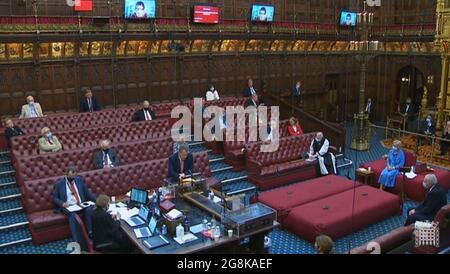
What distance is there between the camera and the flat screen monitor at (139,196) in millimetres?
6961

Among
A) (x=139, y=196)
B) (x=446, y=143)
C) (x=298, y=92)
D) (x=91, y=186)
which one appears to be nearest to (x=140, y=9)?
(x=91, y=186)

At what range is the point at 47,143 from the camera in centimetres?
954

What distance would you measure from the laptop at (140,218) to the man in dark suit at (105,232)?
32 centimetres

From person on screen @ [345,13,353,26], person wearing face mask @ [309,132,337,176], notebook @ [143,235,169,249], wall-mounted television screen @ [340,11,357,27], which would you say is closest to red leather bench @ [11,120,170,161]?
person wearing face mask @ [309,132,337,176]

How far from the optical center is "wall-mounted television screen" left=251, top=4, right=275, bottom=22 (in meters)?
15.8

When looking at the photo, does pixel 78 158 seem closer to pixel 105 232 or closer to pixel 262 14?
pixel 105 232

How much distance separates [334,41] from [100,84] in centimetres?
1004

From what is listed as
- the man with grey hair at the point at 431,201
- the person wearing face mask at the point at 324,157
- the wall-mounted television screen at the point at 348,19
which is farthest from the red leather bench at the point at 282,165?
the wall-mounted television screen at the point at 348,19

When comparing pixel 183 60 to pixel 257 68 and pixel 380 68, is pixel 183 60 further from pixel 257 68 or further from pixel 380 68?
pixel 380 68

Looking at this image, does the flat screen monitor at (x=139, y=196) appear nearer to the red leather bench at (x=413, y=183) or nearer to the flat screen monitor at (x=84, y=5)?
the red leather bench at (x=413, y=183)

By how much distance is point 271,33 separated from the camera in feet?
54.4

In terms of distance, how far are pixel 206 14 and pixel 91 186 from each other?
26.9 ft

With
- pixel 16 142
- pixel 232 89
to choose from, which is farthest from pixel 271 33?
pixel 16 142

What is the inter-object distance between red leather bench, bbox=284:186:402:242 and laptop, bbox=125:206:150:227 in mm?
2840
